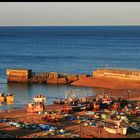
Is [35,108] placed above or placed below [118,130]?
above

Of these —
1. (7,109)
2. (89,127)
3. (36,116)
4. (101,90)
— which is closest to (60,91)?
(101,90)

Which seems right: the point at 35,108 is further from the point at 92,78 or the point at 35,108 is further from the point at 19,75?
the point at 19,75

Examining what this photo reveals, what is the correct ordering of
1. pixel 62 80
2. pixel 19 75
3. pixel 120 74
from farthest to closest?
1. pixel 19 75
2. pixel 62 80
3. pixel 120 74

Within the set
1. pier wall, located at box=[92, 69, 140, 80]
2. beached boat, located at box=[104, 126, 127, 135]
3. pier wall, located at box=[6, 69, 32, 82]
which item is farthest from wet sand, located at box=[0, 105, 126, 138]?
pier wall, located at box=[6, 69, 32, 82]

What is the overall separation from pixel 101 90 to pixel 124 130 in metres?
27.1

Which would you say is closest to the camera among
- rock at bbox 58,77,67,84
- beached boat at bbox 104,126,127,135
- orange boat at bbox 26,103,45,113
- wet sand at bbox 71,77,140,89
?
beached boat at bbox 104,126,127,135

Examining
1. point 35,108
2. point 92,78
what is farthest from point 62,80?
point 35,108

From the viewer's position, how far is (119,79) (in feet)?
208

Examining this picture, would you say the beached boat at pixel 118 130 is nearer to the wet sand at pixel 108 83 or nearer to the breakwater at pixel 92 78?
the wet sand at pixel 108 83

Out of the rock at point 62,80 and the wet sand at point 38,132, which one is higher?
the rock at point 62,80

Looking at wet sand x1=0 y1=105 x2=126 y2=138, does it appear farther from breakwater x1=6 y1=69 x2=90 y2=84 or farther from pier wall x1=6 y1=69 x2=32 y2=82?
pier wall x1=6 y1=69 x2=32 y2=82

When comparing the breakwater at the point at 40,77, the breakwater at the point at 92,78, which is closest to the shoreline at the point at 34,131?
the breakwater at the point at 92,78

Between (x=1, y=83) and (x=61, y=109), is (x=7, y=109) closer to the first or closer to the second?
(x=61, y=109)

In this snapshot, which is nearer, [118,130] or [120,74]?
[118,130]
